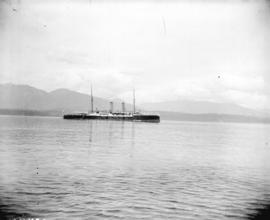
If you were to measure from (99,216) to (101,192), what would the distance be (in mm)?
3480

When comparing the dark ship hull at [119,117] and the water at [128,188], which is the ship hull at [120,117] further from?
the water at [128,188]

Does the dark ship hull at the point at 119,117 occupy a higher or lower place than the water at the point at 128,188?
higher

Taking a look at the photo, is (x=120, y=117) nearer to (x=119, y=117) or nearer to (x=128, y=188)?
(x=119, y=117)

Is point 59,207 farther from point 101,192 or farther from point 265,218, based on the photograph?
point 265,218

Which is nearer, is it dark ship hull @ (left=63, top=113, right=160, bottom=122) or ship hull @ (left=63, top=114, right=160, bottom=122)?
ship hull @ (left=63, top=114, right=160, bottom=122)

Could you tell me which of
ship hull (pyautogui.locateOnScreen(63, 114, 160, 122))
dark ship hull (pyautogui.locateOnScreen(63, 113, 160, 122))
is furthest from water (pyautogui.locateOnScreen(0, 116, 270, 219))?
dark ship hull (pyautogui.locateOnScreen(63, 113, 160, 122))

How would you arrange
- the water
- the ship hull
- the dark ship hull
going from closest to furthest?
1. the water
2. the ship hull
3. the dark ship hull

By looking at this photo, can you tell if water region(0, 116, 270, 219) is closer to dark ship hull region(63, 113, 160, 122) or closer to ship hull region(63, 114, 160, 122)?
ship hull region(63, 114, 160, 122)

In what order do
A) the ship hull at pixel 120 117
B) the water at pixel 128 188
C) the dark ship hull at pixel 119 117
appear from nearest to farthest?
the water at pixel 128 188 < the ship hull at pixel 120 117 < the dark ship hull at pixel 119 117

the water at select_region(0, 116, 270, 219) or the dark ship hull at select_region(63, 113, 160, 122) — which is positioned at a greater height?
the dark ship hull at select_region(63, 113, 160, 122)

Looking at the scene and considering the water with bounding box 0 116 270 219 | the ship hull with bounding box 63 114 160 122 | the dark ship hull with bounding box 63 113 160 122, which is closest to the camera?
the water with bounding box 0 116 270 219

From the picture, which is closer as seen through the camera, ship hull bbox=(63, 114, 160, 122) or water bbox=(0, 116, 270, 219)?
water bbox=(0, 116, 270, 219)

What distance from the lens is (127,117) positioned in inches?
6570

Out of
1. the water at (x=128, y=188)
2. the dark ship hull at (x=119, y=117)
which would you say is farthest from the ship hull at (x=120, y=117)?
the water at (x=128, y=188)
